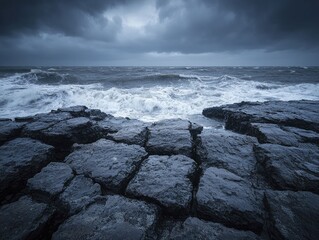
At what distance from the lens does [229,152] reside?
8.96 ft

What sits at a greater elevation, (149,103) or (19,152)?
(19,152)

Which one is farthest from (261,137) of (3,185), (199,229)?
(3,185)

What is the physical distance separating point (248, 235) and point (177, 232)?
585mm

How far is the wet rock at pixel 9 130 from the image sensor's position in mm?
3035

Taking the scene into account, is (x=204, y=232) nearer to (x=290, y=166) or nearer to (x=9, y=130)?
(x=290, y=166)

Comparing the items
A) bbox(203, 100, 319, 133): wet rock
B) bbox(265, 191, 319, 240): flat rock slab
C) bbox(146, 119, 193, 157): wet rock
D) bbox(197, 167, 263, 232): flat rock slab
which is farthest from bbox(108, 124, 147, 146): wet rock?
bbox(203, 100, 319, 133): wet rock

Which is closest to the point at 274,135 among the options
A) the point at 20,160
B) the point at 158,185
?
the point at 158,185

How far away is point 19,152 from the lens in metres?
2.61

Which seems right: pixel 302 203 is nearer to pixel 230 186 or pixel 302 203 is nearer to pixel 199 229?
pixel 230 186

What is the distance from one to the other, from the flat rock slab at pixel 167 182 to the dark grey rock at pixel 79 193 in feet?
1.26

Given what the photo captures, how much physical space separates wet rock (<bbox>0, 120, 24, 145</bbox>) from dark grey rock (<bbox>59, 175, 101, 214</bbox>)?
5.72 ft

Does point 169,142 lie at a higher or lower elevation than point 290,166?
lower

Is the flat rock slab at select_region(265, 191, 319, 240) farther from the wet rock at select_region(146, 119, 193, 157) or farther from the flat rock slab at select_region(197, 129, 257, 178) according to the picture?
the wet rock at select_region(146, 119, 193, 157)

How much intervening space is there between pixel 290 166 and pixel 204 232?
1449 millimetres
